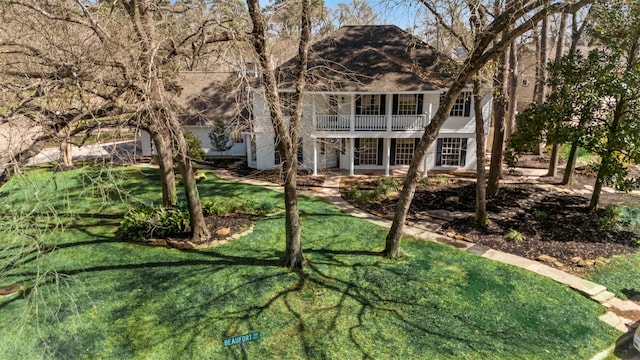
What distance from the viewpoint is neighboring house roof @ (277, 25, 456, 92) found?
1783 centimetres

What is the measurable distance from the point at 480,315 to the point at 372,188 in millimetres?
9371

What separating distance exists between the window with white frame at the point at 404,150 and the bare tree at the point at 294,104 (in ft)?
40.2

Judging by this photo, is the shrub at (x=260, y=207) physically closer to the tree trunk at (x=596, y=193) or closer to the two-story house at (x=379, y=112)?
the two-story house at (x=379, y=112)

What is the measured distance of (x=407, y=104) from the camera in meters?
19.2

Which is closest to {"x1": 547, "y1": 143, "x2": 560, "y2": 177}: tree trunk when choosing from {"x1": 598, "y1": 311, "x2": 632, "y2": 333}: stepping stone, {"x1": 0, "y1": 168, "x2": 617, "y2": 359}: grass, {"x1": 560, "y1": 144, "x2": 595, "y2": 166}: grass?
{"x1": 560, "y1": 144, "x2": 595, "y2": 166}: grass

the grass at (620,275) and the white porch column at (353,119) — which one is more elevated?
the white porch column at (353,119)

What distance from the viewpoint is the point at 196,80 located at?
2552 cm

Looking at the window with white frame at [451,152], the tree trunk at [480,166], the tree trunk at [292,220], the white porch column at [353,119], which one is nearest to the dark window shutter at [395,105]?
the white porch column at [353,119]

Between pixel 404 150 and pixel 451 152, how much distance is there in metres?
2.35

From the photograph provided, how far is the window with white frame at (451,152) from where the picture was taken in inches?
782

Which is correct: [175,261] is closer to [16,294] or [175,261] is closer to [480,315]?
[16,294]

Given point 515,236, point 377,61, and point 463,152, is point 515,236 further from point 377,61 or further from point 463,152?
point 377,61

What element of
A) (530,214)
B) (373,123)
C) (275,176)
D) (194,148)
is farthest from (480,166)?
(194,148)

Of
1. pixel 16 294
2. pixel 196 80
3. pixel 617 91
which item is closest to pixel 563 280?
pixel 617 91
